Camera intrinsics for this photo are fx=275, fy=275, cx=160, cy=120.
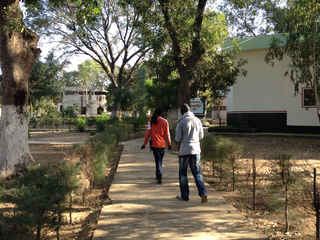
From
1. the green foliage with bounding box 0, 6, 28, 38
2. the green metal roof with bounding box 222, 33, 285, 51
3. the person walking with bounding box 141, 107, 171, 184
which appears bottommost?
the person walking with bounding box 141, 107, 171, 184

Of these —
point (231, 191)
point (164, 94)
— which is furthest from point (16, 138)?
point (164, 94)

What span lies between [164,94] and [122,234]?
72.1 ft

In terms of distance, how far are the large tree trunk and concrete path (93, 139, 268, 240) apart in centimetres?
311

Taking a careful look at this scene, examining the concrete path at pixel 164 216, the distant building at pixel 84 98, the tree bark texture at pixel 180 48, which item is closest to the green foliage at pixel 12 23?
the concrete path at pixel 164 216

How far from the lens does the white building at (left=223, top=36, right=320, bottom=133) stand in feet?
56.7

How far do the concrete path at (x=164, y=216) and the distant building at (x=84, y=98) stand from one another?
5428 cm

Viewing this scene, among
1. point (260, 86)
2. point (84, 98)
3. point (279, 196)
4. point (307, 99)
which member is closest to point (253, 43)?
point (260, 86)

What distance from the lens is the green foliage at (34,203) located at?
2875mm

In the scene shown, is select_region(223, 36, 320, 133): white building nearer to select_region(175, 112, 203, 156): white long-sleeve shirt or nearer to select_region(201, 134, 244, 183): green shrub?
select_region(201, 134, 244, 183): green shrub

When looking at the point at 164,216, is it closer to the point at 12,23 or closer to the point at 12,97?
the point at 12,97

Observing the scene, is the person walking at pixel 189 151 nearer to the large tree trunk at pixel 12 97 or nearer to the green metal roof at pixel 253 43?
the large tree trunk at pixel 12 97

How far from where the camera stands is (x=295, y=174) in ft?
13.4

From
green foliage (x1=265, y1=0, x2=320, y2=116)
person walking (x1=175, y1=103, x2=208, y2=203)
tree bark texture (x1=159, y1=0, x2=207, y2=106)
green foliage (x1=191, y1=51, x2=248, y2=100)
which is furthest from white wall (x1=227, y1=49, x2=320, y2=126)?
person walking (x1=175, y1=103, x2=208, y2=203)

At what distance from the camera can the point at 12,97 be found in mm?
7469
